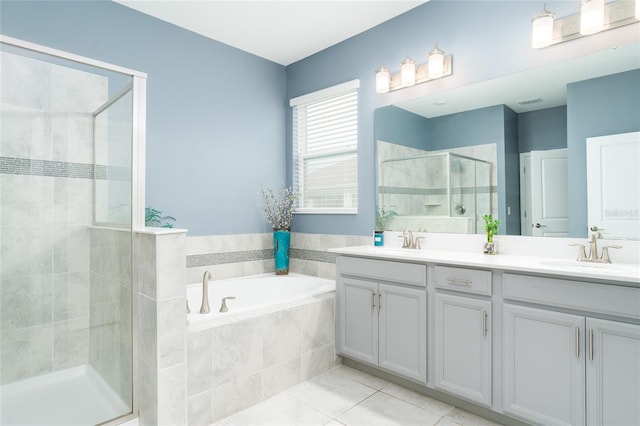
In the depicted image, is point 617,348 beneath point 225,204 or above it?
beneath

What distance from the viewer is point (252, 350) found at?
7.39 ft

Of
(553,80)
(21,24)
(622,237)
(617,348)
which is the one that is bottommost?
(617,348)

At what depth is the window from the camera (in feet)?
11.1

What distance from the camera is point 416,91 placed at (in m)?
2.89

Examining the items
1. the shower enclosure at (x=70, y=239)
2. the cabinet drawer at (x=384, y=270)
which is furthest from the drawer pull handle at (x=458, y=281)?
the shower enclosure at (x=70, y=239)

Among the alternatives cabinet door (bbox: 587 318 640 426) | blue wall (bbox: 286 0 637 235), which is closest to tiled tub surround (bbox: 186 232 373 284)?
blue wall (bbox: 286 0 637 235)

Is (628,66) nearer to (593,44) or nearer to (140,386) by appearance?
(593,44)

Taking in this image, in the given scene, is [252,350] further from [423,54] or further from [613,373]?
[423,54]

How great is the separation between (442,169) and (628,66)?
1163mm

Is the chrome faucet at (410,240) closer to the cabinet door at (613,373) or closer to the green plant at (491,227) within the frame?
the green plant at (491,227)

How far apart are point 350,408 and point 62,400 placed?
1.56m

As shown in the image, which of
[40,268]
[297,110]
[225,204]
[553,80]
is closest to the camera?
[40,268]

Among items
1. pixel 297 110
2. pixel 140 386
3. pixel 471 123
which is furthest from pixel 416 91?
pixel 140 386

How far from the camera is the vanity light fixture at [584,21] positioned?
196 centimetres
